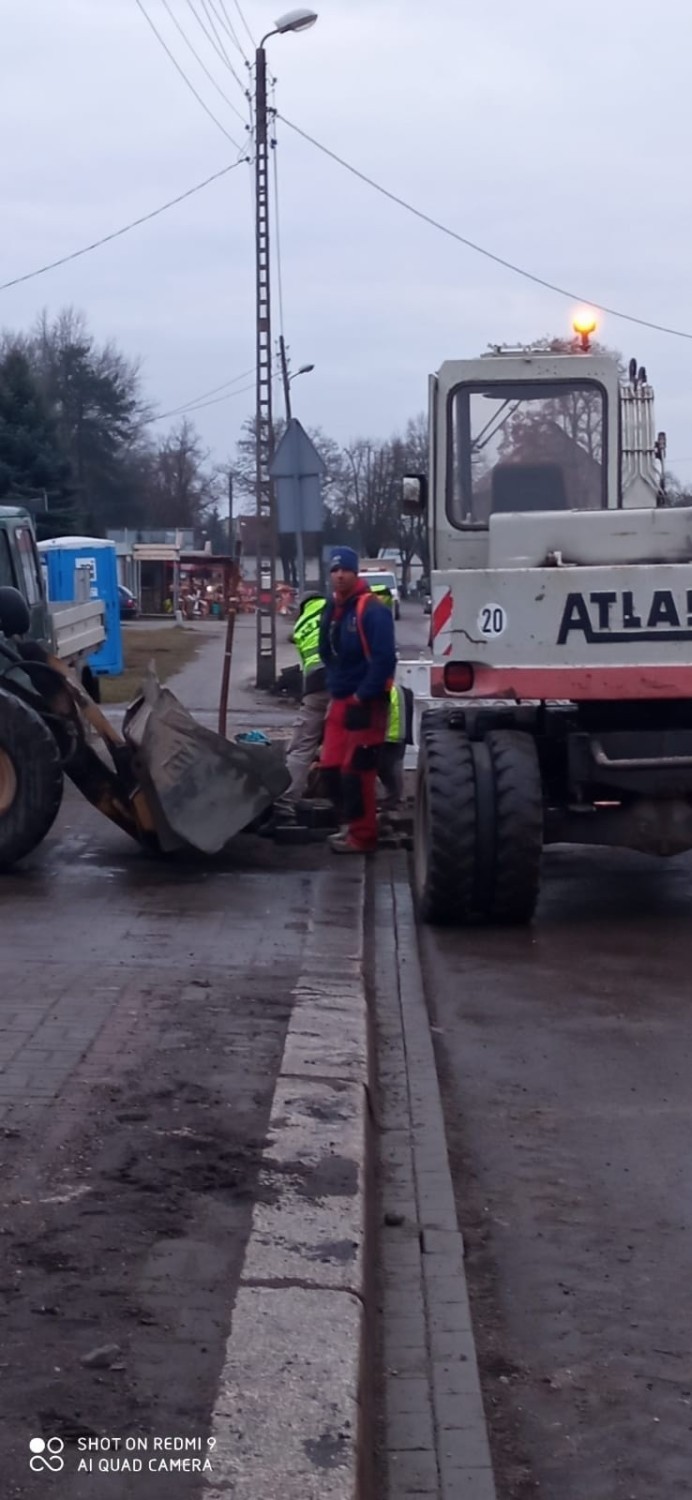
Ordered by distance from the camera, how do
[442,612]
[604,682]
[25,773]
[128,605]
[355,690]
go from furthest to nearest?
[128,605]
[355,690]
[25,773]
[442,612]
[604,682]

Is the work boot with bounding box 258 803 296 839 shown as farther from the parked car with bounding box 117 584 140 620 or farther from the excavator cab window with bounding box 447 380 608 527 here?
the parked car with bounding box 117 584 140 620

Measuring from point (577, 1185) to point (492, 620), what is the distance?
3768 mm

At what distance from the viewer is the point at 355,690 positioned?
35.8ft

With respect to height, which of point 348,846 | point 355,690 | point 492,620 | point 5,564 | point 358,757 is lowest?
point 348,846

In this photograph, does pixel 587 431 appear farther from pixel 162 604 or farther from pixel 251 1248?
pixel 162 604

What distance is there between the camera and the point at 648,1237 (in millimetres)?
4883

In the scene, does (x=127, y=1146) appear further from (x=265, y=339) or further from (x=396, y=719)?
(x=265, y=339)

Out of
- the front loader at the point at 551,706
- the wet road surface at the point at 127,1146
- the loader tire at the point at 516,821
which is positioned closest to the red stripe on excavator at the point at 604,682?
the front loader at the point at 551,706

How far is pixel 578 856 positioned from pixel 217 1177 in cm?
680

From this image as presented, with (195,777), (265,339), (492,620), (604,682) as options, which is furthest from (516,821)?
(265,339)

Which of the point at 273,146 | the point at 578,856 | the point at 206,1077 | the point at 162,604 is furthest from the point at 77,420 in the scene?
the point at 206,1077

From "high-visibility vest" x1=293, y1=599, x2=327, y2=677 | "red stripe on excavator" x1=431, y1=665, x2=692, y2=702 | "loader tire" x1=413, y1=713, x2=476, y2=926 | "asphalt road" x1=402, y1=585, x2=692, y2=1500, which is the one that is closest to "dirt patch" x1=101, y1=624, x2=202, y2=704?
"high-visibility vest" x1=293, y1=599, x2=327, y2=677

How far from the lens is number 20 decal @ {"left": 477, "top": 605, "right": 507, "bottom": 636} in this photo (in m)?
8.55

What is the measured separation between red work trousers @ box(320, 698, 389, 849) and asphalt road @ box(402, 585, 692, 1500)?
6.24ft
